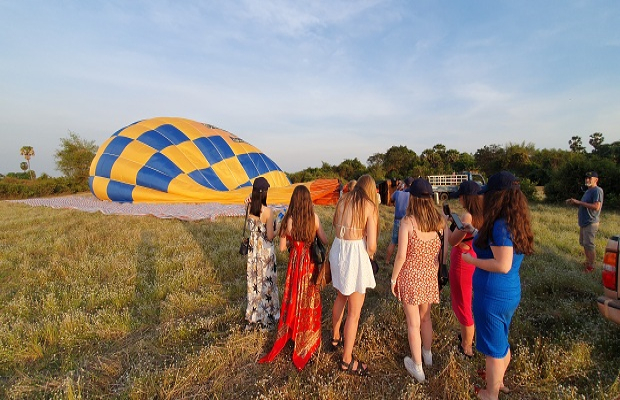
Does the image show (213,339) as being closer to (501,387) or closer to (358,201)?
(358,201)

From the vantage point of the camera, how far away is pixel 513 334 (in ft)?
9.88

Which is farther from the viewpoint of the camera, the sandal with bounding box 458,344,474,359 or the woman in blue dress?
the sandal with bounding box 458,344,474,359

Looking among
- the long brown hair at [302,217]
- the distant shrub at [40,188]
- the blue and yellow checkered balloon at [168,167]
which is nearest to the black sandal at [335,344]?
the long brown hair at [302,217]

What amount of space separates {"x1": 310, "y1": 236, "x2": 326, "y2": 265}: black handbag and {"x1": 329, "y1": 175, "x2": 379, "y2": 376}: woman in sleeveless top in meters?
0.12

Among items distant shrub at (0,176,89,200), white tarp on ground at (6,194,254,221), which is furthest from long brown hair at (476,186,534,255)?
distant shrub at (0,176,89,200)

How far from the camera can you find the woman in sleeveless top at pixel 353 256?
2582 mm

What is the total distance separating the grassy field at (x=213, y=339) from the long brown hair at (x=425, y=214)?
1.07m

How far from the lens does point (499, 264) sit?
6.46ft

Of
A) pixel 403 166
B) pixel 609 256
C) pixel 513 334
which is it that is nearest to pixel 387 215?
pixel 513 334

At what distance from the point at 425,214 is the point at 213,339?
2280 mm

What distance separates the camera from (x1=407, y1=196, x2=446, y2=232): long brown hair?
8.08 feet

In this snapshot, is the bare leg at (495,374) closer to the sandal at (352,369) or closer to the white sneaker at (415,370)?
the white sneaker at (415,370)

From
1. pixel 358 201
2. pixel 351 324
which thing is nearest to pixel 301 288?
pixel 351 324

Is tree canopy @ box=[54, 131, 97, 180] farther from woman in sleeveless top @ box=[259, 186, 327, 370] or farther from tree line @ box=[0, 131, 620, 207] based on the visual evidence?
woman in sleeveless top @ box=[259, 186, 327, 370]
